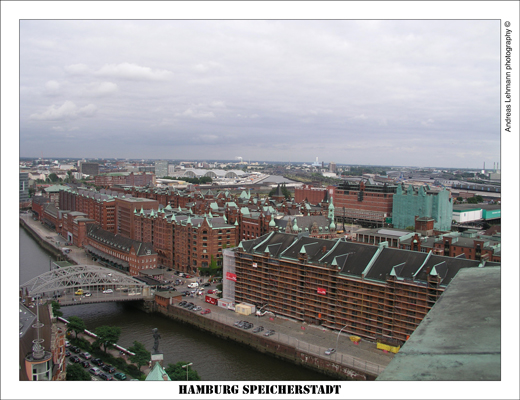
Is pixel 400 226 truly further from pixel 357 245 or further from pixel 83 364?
pixel 83 364

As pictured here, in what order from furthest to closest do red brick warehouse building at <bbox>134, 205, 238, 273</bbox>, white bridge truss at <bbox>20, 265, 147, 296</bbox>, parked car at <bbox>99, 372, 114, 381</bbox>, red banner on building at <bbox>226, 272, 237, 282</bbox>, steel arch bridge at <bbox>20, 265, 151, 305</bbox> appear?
red brick warehouse building at <bbox>134, 205, 238, 273</bbox>, white bridge truss at <bbox>20, 265, 147, 296</bbox>, steel arch bridge at <bbox>20, 265, 151, 305</bbox>, red banner on building at <bbox>226, 272, 237, 282</bbox>, parked car at <bbox>99, 372, 114, 381</bbox>

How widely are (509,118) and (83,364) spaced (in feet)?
97.0

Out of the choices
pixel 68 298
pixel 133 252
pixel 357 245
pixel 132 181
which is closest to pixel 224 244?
pixel 133 252

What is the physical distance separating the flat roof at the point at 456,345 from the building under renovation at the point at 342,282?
70.3 ft

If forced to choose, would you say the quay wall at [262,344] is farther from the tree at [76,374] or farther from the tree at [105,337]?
the tree at [76,374]

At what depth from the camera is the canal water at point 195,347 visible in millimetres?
33062

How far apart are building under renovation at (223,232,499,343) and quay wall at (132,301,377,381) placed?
14.8 ft

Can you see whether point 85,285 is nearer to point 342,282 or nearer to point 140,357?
point 140,357

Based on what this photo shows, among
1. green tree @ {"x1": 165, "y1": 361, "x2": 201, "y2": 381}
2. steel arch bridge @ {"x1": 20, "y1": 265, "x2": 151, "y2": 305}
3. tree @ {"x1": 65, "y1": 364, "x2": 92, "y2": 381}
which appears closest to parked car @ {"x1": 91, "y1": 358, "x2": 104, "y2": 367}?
tree @ {"x1": 65, "y1": 364, "x2": 92, "y2": 381}

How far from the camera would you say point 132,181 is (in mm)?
178125

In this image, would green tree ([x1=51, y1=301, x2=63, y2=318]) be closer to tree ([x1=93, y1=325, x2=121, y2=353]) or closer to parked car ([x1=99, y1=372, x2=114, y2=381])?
tree ([x1=93, y1=325, x2=121, y2=353])

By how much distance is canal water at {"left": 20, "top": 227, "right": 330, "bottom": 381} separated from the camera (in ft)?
108

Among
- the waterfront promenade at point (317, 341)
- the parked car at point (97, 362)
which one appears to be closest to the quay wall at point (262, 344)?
the waterfront promenade at point (317, 341)

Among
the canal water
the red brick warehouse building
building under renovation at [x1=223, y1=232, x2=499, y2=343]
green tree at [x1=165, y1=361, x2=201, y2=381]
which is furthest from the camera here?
the red brick warehouse building
